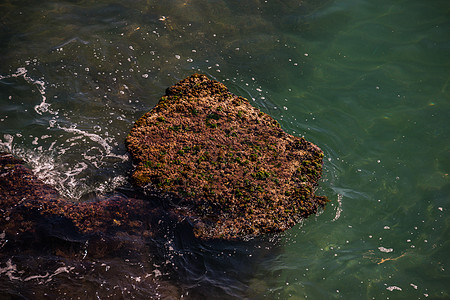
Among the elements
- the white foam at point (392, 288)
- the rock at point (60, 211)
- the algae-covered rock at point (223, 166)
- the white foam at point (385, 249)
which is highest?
the algae-covered rock at point (223, 166)

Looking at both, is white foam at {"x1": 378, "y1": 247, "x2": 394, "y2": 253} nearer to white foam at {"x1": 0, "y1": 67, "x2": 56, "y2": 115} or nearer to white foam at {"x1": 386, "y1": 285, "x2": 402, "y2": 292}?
white foam at {"x1": 386, "y1": 285, "x2": 402, "y2": 292}

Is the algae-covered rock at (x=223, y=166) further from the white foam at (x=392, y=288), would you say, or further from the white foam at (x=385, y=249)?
the white foam at (x=392, y=288)

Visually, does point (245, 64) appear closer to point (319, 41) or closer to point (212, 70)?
point (212, 70)

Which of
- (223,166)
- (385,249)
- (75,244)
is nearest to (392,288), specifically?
(385,249)

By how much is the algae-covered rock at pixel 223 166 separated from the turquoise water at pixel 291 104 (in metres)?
0.47

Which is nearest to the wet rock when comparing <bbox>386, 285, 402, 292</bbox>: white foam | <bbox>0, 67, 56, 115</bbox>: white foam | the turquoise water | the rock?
the rock

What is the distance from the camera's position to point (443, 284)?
18.8 feet

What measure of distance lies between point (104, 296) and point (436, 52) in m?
8.64

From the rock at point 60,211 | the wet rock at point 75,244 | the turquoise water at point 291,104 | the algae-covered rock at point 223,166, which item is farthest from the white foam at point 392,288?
the rock at point 60,211

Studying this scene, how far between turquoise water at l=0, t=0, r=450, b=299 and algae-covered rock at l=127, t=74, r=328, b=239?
469mm

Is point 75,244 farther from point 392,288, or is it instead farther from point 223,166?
point 392,288

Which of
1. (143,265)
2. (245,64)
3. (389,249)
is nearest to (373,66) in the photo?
(245,64)

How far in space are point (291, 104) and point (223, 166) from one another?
2.54 m

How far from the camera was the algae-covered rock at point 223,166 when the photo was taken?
5.58m
